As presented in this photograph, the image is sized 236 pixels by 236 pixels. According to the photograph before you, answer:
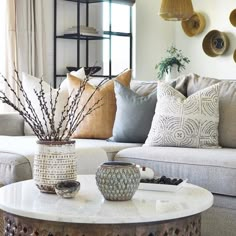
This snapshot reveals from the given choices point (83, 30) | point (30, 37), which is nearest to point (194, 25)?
point (83, 30)

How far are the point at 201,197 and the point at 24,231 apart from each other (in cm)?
66

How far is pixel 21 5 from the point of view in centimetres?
550

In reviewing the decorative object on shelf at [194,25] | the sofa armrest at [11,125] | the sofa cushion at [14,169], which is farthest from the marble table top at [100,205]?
the decorative object on shelf at [194,25]

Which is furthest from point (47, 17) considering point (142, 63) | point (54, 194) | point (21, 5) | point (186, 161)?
point (54, 194)

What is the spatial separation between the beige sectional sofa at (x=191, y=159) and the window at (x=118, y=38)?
9.89 ft

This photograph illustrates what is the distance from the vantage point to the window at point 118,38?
6.48m

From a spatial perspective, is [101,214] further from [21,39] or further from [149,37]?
[149,37]

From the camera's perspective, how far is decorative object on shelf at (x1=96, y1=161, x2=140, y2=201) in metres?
1.83

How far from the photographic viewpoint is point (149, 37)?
7.16 metres

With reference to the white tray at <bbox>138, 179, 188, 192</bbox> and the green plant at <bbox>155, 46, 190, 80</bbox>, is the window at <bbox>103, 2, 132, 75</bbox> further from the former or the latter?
the white tray at <bbox>138, 179, 188, 192</bbox>

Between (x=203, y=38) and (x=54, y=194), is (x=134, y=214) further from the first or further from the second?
(x=203, y=38)

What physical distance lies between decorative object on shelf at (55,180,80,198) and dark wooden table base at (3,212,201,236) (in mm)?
210

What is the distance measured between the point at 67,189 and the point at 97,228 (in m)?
0.30

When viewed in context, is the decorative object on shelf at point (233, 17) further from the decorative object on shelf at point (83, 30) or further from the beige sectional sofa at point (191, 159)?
the beige sectional sofa at point (191, 159)
